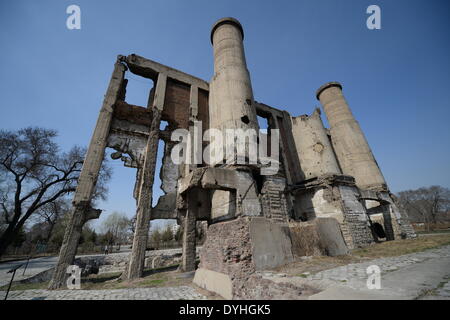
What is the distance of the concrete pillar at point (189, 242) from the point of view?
31.8 feet

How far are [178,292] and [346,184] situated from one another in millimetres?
12437

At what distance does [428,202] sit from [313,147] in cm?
5112

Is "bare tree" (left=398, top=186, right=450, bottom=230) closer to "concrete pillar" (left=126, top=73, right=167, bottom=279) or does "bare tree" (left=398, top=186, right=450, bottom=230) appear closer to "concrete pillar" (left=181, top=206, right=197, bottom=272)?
"concrete pillar" (left=181, top=206, right=197, bottom=272)

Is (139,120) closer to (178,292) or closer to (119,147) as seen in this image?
(119,147)

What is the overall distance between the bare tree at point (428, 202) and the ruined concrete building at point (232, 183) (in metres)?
40.7

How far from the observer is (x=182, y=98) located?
13.8m

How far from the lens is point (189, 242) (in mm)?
10094

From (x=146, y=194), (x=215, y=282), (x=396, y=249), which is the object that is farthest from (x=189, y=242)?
(x=396, y=249)

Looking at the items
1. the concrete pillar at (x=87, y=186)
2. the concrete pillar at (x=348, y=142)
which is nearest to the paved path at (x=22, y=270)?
the concrete pillar at (x=87, y=186)

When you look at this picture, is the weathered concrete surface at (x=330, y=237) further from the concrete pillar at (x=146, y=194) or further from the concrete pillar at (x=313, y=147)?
the concrete pillar at (x=146, y=194)

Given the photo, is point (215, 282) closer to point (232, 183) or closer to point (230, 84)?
point (232, 183)

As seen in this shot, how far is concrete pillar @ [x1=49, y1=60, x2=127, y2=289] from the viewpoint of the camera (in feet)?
26.3
